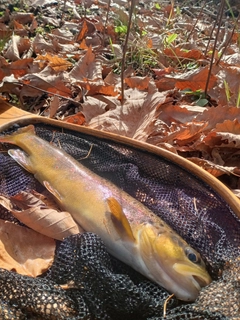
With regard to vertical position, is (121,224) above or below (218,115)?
below

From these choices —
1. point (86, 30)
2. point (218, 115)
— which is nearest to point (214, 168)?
point (218, 115)

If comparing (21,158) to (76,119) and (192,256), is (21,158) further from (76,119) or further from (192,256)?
(192,256)

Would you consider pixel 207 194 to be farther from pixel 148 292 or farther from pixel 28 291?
pixel 28 291

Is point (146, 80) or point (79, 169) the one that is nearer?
point (79, 169)

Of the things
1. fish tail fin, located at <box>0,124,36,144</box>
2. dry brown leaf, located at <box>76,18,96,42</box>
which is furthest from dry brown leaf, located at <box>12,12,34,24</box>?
fish tail fin, located at <box>0,124,36,144</box>

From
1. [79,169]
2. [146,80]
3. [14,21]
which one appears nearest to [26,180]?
[79,169]

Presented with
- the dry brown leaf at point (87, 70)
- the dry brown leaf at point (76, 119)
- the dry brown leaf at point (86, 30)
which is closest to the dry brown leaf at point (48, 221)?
the dry brown leaf at point (76, 119)
